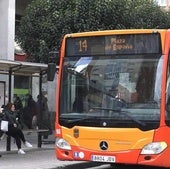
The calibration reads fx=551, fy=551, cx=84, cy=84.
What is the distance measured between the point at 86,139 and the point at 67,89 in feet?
3.99

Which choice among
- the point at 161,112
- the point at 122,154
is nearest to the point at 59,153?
the point at 122,154

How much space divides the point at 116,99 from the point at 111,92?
195mm

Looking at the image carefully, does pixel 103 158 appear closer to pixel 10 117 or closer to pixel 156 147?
pixel 156 147

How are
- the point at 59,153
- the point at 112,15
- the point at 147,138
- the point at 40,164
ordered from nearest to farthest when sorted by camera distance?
the point at 147,138 → the point at 59,153 → the point at 40,164 → the point at 112,15

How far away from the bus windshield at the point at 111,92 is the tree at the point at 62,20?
8.46 m

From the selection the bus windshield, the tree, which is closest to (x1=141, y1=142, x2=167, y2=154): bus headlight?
the bus windshield

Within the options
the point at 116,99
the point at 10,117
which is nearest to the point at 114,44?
the point at 116,99

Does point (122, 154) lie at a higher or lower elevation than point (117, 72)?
lower

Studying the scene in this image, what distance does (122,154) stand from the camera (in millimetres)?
10969

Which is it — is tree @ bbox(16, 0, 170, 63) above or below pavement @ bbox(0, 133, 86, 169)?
above

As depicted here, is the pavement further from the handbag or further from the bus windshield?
the bus windshield

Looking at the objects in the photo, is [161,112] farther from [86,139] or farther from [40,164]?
[40,164]

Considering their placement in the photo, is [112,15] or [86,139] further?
[112,15]

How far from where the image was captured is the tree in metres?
20.2
